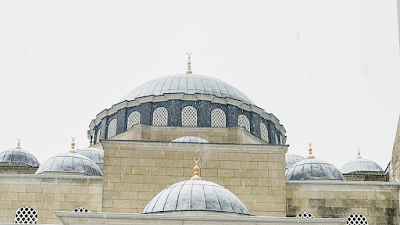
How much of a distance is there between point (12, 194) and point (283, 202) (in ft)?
29.8

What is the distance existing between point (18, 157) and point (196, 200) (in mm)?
14960

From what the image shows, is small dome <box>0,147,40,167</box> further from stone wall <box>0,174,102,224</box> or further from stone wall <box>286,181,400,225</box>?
stone wall <box>286,181,400,225</box>

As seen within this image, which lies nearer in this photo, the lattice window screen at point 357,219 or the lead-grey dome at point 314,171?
the lattice window screen at point 357,219

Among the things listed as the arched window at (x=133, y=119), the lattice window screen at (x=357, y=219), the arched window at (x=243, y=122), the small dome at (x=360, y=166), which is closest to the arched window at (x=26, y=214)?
the arched window at (x=133, y=119)

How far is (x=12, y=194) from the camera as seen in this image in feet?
64.1

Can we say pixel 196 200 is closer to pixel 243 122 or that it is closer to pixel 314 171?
pixel 314 171

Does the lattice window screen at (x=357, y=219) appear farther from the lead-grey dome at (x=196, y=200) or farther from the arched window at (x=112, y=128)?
the arched window at (x=112, y=128)

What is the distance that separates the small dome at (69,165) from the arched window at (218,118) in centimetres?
525

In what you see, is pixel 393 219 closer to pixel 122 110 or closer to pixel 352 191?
pixel 352 191

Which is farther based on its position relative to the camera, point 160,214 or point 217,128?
point 217,128

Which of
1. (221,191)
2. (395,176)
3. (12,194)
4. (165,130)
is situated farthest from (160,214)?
(395,176)

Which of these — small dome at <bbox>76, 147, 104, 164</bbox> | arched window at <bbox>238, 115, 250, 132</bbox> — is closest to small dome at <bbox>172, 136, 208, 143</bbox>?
arched window at <bbox>238, 115, 250, 132</bbox>

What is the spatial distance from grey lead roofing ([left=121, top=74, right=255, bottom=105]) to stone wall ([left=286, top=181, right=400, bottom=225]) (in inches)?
275

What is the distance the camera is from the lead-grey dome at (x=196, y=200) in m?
14.3
